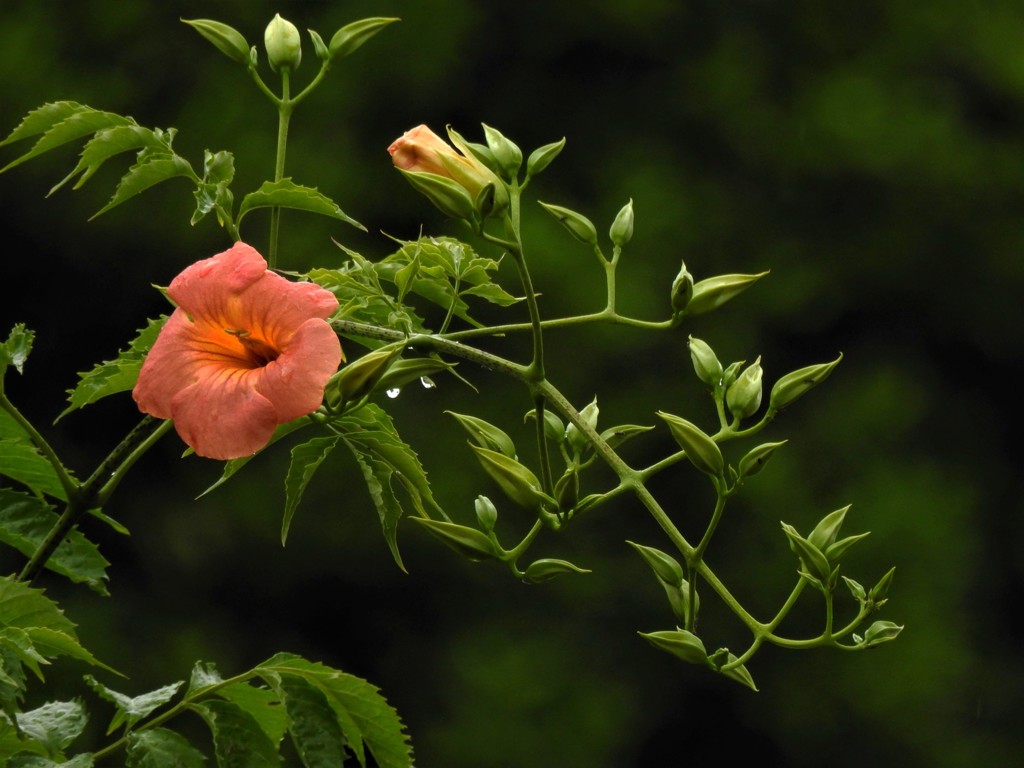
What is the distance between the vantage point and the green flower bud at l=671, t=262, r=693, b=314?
0.85 metres

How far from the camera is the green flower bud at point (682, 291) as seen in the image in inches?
33.4

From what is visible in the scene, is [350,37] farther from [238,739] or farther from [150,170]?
[238,739]

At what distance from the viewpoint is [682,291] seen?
33.6 inches

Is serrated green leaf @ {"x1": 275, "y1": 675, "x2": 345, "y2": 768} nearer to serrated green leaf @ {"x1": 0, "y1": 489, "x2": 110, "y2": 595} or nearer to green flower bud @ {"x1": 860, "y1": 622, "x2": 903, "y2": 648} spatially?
serrated green leaf @ {"x1": 0, "y1": 489, "x2": 110, "y2": 595}

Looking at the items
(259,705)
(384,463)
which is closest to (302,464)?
(384,463)

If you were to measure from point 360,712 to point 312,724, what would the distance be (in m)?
0.03

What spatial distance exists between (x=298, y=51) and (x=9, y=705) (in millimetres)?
499

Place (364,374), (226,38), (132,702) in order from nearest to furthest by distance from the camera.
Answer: (364,374) → (132,702) → (226,38)

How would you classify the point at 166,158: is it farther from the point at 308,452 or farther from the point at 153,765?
the point at 153,765

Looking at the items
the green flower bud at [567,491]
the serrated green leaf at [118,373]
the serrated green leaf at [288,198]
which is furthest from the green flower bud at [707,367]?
the serrated green leaf at [118,373]

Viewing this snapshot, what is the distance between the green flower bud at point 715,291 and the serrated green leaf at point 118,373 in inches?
12.8

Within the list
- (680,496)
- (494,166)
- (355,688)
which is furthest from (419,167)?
(680,496)

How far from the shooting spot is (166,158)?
91 cm

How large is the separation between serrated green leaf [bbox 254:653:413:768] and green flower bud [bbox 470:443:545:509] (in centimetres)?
16
